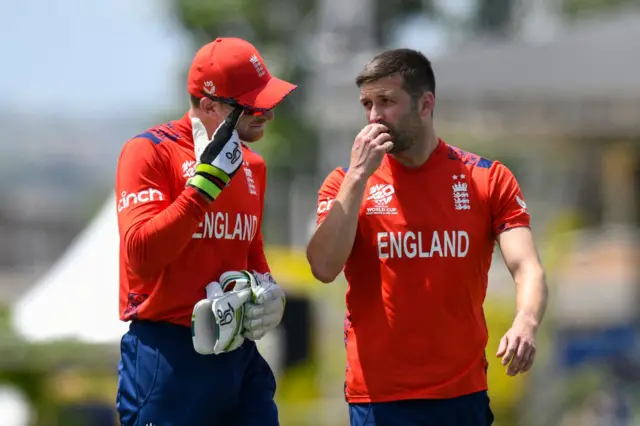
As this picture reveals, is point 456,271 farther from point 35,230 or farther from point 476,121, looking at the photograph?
point 35,230

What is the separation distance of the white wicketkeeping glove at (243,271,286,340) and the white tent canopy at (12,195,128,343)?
4452mm

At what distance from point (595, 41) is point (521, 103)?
94cm

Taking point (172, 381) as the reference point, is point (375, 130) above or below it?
above

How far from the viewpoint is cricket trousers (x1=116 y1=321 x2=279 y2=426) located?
182 inches

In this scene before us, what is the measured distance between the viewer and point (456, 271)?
15.4ft

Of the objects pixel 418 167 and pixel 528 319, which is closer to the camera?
pixel 528 319

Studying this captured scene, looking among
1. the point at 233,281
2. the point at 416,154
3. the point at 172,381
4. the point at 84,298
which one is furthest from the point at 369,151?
the point at 84,298

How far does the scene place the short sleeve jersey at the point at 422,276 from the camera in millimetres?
4688

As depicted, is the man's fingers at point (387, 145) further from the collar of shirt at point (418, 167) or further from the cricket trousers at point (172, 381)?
the cricket trousers at point (172, 381)

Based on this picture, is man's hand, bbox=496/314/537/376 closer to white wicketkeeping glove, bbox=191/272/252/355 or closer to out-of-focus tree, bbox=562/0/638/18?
white wicketkeeping glove, bbox=191/272/252/355

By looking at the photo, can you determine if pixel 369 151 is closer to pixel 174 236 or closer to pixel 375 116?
pixel 375 116

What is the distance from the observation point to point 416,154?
15.9 feet

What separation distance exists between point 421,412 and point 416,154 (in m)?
0.96

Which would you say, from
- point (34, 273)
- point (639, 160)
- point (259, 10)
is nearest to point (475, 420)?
point (639, 160)
